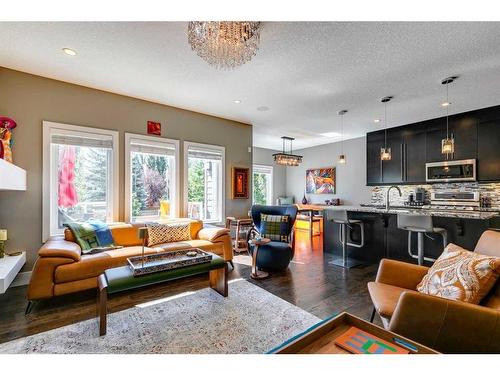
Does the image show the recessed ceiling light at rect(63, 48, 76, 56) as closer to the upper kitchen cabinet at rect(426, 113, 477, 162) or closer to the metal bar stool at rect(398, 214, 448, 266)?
the metal bar stool at rect(398, 214, 448, 266)

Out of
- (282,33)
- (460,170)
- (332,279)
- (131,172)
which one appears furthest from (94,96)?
(460,170)

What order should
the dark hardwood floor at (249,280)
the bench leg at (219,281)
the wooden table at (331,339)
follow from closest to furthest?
the wooden table at (331,339), the dark hardwood floor at (249,280), the bench leg at (219,281)

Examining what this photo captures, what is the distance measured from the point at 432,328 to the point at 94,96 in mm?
4501

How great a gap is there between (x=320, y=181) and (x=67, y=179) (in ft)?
21.0

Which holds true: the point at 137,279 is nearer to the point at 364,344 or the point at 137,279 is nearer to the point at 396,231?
the point at 364,344

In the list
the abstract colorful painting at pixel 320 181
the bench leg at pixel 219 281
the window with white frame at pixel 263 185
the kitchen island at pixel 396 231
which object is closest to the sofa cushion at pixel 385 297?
the bench leg at pixel 219 281

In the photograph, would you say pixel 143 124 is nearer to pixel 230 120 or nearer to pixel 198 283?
pixel 230 120

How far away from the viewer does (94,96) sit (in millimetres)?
3531

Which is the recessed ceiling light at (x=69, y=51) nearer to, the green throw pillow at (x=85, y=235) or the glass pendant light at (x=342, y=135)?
the green throw pillow at (x=85, y=235)

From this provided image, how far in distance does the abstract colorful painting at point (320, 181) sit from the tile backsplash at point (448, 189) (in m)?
1.32

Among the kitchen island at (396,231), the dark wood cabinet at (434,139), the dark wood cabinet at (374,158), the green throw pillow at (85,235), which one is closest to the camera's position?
the green throw pillow at (85,235)

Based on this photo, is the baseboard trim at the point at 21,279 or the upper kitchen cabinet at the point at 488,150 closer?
the baseboard trim at the point at 21,279

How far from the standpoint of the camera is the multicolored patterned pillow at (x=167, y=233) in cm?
339

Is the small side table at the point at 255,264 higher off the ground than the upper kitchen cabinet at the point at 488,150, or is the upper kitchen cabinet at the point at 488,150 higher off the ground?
the upper kitchen cabinet at the point at 488,150
